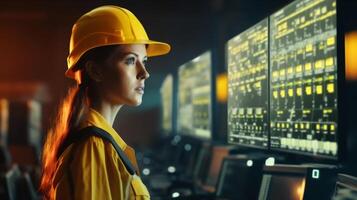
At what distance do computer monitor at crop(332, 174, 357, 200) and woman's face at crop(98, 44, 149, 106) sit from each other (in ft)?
2.07

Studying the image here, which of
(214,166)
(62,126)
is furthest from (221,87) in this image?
(62,126)

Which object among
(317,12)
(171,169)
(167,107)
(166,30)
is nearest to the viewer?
(317,12)

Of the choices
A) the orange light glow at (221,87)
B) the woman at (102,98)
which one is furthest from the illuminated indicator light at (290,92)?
the orange light glow at (221,87)

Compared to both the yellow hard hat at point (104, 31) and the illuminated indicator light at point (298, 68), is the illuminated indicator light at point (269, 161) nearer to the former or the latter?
the illuminated indicator light at point (298, 68)

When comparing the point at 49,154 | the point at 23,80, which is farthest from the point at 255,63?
the point at 23,80

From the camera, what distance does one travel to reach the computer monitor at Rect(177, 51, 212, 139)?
149 inches

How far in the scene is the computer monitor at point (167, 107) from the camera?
12.3 feet

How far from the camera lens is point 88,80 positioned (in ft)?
5.93

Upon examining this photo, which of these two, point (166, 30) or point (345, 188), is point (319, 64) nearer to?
point (345, 188)

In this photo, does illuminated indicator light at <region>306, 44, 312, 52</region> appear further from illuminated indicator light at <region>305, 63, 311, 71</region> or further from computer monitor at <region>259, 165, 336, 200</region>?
computer monitor at <region>259, 165, 336, 200</region>

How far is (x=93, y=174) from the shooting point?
154cm

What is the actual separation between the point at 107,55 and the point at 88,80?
0.33ft

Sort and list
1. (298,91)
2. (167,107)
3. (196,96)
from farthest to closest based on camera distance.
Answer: (167,107) → (196,96) → (298,91)

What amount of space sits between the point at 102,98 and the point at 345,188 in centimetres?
73
